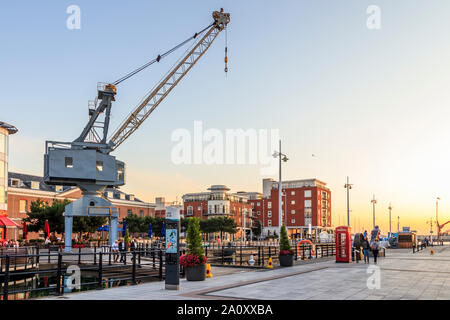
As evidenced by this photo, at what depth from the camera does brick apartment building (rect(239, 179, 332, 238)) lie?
408 feet

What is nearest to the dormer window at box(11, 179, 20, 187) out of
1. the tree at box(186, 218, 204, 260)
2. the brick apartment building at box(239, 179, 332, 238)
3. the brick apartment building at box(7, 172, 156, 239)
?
the brick apartment building at box(7, 172, 156, 239)

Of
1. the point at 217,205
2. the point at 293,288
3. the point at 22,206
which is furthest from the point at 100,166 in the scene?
the point at 217,205

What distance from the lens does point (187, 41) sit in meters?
58.8

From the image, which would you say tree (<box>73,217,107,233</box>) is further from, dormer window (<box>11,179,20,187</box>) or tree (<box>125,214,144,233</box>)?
tree (<box>125,214,144,233</box>)

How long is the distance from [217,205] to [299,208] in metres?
24.1

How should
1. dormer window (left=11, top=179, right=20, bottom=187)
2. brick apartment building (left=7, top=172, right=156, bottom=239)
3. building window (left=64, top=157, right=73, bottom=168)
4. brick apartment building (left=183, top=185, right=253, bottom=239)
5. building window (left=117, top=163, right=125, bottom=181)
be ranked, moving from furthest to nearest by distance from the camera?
brick apartment building (left=183, top=185, right=253, bottom=239)
dormer window (left=11, top=179, right=20, bottom=187)
brick apartment building (left=7, top=172, right=156, bottom=239)
building window (left=117, top=163, right=125, bottom=181)
building window (left=64, top=157, right=73, bottom=168)

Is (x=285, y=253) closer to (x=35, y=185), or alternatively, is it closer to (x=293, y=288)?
(x=293, y=288)

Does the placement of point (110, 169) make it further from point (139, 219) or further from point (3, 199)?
point (139, 219)

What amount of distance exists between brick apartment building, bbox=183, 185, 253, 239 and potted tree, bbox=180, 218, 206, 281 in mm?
101629

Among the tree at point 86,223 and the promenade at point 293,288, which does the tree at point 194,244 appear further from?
the tree at point 86,223
